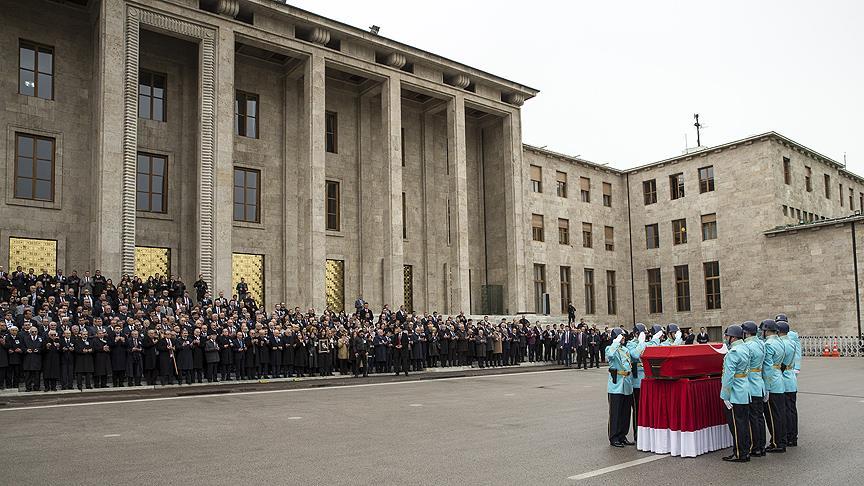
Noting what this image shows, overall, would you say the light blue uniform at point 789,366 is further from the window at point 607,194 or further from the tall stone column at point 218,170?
the window at point 607,194

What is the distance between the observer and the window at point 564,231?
44.0 metres

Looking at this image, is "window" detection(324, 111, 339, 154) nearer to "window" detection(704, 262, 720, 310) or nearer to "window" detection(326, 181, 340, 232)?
"window" detection(326, 181, 340, 232)

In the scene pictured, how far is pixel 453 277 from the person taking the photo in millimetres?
35156

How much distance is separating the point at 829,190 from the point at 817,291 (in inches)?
497

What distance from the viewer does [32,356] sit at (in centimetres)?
1667

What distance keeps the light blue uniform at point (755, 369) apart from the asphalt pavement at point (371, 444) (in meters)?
0.86

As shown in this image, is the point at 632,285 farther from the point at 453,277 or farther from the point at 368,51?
the point at 368,51

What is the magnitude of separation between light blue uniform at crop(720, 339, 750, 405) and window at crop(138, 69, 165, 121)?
25.6 m

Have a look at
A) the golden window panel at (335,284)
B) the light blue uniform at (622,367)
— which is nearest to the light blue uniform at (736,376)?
the light blue uniform at (622,367)

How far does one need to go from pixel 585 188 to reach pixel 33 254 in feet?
107

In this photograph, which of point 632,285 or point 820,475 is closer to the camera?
point 820,475

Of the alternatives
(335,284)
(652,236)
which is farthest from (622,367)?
(652,236)

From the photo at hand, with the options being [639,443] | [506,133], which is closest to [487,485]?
[639,443]

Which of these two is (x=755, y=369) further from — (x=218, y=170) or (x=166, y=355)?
(x=218, y=170)
